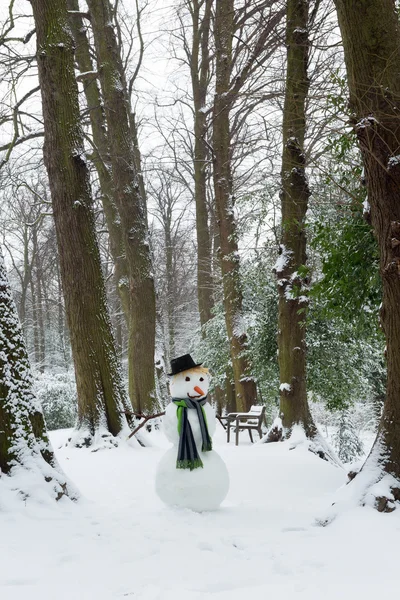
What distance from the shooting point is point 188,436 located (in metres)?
4.60

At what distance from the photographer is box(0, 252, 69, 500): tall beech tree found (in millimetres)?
3756

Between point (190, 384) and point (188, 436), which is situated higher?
point (190, 384)

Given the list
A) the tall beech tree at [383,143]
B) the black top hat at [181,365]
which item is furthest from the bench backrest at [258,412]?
the tall beech tree at [383,143]

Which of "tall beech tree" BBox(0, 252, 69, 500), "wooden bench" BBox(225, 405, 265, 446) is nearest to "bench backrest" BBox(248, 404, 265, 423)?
"wooden bench" BBox(225, 405, 265, 446)

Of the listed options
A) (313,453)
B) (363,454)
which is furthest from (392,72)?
(363,454)

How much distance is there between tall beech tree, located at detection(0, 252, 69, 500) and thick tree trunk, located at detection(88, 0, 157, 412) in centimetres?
613

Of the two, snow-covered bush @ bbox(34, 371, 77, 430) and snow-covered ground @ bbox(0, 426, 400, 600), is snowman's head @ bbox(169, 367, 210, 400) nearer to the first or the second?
snow-covered ground @ bbox(0, 426, 400, 600)

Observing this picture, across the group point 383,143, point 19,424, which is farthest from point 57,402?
point 383,143

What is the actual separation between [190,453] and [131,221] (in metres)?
6.65

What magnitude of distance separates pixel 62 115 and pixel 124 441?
202 inches

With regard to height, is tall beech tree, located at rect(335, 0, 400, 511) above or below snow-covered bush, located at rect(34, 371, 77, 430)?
above

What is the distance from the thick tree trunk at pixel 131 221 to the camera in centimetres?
1025

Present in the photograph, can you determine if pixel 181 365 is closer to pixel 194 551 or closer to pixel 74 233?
pixel 194 551

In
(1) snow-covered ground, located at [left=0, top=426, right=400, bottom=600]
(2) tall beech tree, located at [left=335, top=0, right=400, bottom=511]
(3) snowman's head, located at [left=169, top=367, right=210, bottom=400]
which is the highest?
(2) tall beech tree, located at [left=335, top=0, right=400, bottom=511]
